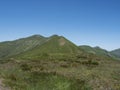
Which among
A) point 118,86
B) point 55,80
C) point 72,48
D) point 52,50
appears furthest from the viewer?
point 72,48

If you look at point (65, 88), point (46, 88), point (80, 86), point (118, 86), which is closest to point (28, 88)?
point (46, 88)

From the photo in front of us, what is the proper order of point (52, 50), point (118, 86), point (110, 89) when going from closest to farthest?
point (110, 89) < point (118, 86) < point (52, 50)

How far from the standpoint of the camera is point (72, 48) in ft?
652

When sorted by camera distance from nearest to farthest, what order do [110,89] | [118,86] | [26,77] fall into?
[110,89] < [118,86] < [26,77]

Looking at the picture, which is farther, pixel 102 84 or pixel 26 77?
pixel 26 77

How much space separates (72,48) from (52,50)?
21245 mm

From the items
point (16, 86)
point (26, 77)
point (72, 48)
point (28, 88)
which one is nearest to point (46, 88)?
point (28, 88)

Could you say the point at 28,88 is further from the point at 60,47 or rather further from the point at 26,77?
the point at 60,47

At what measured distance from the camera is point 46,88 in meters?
20.7

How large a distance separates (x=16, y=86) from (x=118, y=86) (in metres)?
8.99

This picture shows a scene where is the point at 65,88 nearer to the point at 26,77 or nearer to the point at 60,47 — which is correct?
the point at 26,77

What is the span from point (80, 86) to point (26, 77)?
26.4 feet

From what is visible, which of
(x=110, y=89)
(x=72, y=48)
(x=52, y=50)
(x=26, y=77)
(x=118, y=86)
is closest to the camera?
(x=110, y=89)

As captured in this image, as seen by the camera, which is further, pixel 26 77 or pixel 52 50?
pixel 52 50
